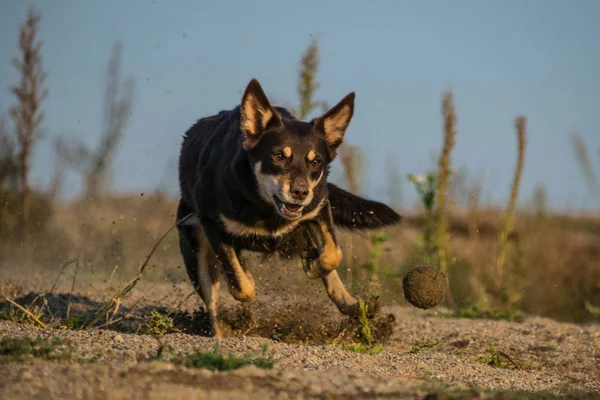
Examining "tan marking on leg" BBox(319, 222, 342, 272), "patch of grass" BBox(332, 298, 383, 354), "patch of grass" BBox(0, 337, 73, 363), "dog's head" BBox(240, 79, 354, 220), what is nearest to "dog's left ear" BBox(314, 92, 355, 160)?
"dog's head" BBox(240, 79, 354, 220)

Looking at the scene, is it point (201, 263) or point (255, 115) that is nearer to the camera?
point (255, 115)

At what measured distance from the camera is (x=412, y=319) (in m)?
9.84

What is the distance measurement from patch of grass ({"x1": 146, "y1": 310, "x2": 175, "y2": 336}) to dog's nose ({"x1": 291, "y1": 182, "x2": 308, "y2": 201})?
154 cm

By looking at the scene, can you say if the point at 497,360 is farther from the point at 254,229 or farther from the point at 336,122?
the point at 336,122

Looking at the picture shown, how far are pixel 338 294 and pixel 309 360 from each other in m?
2.33

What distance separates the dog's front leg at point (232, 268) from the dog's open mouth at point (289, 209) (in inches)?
31.4

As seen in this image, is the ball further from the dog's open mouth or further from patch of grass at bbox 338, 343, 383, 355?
the dog's open mouth

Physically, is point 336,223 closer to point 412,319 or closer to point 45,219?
point 412,319

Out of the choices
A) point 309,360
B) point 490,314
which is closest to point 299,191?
point 309,360

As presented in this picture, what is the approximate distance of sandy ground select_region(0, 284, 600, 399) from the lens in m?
4.63

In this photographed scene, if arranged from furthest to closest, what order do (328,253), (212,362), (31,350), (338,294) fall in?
(338,294)
(328,253)
(31,350)
(212,362)

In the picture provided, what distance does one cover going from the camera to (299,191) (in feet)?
23.6

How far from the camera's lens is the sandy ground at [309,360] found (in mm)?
4629

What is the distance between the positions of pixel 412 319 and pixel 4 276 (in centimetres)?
531
